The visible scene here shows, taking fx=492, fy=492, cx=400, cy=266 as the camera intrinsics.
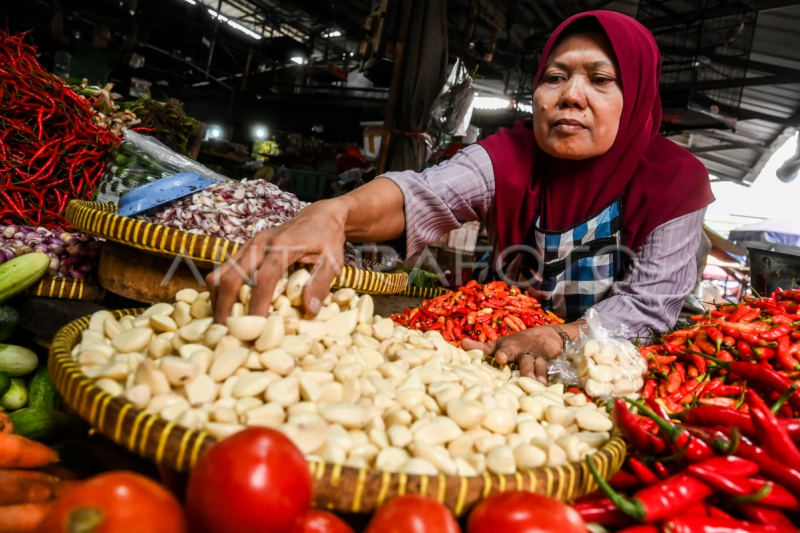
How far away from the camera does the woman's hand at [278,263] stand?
1.14 m

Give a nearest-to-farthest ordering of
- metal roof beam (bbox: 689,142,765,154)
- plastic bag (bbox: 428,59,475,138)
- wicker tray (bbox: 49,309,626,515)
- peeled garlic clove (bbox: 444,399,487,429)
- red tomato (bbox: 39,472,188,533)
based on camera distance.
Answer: red tomato (bbox: 39,472,188,533), wicker tray (bbox: 49,309,626,515), peeled garlic clove (bbox: 444,399,487,429), plastic bag (bbox: 428,59,475,138), metal roof beam (bbox: 689,142,765,154)

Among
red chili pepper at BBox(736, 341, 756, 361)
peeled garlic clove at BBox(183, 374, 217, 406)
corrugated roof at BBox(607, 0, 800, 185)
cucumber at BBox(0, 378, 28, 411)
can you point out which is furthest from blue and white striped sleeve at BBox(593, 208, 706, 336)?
corrugated roof at BBox(607, 0, 800, 185)

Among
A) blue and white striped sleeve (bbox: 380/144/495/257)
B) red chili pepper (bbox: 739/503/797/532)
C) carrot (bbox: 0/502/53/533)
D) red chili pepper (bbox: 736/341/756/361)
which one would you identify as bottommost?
carrot (bbox: 0/502/53/533)

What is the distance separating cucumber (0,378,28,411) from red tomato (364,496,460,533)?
5.61ft

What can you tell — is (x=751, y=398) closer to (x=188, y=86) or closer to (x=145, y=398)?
(x=145, y=398)

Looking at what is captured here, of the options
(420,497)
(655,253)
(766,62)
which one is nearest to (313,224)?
(420,497)

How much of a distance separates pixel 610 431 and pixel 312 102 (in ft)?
44.1

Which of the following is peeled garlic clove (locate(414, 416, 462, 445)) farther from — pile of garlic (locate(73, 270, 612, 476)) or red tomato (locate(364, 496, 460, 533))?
red tomato (locate(364, 496, 460, 533))

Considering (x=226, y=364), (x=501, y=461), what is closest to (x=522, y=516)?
(x=501, y=461)

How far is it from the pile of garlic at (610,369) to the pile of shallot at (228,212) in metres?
1.30

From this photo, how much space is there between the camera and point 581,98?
1.88m

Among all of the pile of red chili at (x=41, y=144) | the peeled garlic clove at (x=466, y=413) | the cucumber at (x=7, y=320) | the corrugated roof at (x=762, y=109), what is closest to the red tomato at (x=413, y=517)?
the peeled garlic clove at (x=466, y=413)

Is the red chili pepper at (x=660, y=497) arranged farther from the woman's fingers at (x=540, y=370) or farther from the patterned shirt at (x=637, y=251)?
the patterned shirt at (x=637, y=251)

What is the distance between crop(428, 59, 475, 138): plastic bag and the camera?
4672mm
